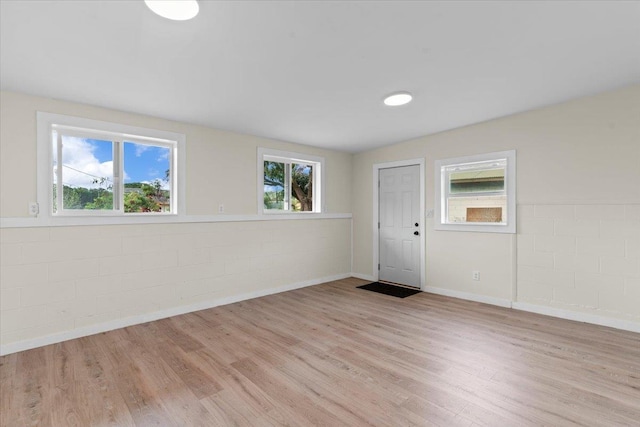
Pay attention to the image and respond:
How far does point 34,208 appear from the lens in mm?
2977

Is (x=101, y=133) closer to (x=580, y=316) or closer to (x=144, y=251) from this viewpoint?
(x=144, y=251)

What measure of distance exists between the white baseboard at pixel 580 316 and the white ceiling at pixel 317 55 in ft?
8.13

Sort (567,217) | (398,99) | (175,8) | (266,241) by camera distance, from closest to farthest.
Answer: (175,8), (398,99), (567,217), (266,241)

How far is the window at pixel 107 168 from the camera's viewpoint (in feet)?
10.4

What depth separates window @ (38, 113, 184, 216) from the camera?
10.4 ft

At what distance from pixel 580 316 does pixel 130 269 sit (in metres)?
5.22

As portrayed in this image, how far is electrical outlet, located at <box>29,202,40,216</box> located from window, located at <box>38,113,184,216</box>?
9cm

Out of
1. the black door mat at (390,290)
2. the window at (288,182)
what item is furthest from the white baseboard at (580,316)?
the window at (288,182)

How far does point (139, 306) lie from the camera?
3580 mm

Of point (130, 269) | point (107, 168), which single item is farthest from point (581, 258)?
point (107, 168)

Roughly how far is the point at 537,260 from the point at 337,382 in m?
3.09

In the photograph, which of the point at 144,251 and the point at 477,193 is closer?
the point at 144,251

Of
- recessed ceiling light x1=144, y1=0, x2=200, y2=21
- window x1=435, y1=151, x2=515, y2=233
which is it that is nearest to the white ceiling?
recessed ceiling light x1=144, y1=0, x2=200, y2=21

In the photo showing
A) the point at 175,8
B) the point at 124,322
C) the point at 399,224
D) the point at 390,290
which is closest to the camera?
the point at 175,8
